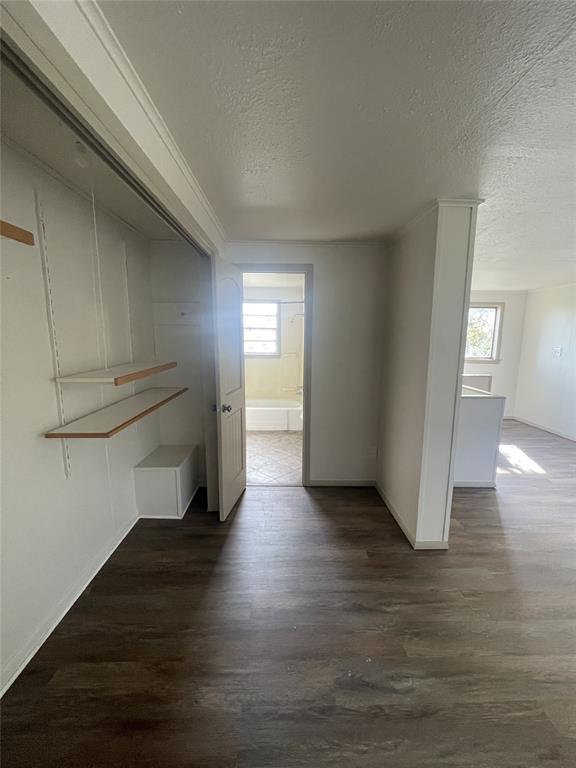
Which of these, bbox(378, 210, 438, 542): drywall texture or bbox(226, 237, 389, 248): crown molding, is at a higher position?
bbox(226, 237, 389, 248): crown molding

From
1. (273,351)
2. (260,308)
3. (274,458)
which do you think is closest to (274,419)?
(274,458)

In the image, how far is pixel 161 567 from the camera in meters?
2.06

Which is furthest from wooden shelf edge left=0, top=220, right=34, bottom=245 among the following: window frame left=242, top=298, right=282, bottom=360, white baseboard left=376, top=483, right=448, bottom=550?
window frame left=242, top=298, right=282, bottom=360

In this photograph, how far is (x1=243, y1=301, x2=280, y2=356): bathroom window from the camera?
5633 millimetres

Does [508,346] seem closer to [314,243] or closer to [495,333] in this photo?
[495,333]

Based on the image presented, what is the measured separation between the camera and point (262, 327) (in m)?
5.68

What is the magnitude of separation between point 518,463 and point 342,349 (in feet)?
9.18

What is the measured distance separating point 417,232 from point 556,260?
8.21 ft

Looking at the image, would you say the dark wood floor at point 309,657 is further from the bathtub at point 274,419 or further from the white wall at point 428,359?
the bathtub at point 274,419

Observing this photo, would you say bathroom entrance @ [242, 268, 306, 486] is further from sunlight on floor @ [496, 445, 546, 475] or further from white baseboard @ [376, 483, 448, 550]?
sunlight on floor @ [496, 445, 546, 475]

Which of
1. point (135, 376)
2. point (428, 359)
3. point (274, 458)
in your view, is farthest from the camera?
point (274, 458)

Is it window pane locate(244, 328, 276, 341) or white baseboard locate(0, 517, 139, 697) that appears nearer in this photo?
white baseboard locate(0, 517, 139, 697)

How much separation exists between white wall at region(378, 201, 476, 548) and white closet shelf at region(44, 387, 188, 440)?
6.18 feet

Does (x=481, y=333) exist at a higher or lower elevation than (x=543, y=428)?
higher
